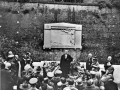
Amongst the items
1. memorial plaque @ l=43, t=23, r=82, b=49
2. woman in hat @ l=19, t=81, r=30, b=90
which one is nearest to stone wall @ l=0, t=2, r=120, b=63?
memorial plaque @ l=43, t=23, r=82, b=49

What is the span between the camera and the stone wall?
40.6ft

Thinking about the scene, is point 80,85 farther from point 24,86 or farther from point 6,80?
point 6,80

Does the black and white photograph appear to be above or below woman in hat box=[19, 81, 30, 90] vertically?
above

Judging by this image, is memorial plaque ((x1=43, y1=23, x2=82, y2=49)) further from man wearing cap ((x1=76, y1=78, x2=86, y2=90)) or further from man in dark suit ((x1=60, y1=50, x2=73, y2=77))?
man wearing cap ((x1=76, y1=78, x2=86, y2=90))

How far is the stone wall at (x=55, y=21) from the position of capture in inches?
488

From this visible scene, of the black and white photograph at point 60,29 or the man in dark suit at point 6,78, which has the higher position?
the black and white photograph at point 60,29

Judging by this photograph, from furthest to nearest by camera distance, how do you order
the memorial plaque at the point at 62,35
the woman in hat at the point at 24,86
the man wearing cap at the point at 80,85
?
the memorial plaque at the point at 62,35 < the man wearing cap at the point at 80,85 < the woman in hat at the point at 24,86

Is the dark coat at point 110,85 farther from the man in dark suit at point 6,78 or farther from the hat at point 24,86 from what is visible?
the man in dark suit at point 6,78

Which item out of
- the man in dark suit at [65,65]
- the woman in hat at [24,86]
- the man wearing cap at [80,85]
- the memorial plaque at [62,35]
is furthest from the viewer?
the memorial plaque at [62,35]

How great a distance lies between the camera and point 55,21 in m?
12.6

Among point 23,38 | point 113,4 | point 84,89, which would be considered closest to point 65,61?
point 23,38

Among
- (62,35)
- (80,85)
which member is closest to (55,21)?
(62,35)

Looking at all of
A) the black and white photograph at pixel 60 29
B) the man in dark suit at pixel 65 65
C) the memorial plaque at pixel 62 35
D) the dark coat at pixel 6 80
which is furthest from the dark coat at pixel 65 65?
the dark coat at pixel 6 80

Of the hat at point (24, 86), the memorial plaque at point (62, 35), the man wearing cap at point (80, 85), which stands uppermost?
the memorial plaque at point (62, 35)
